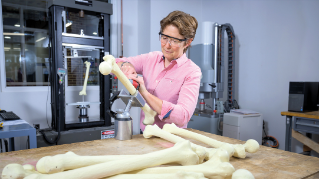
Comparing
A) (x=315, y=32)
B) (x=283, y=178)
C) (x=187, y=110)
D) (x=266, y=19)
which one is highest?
(x=266, y=19)

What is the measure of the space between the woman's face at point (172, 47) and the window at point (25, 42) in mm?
2547

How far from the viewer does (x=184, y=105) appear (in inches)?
53.9

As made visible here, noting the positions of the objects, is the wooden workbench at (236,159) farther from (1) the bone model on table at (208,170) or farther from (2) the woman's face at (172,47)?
(2) the woman's face at (172,47)

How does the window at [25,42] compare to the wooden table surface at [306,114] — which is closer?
the wooden table surface at [306,114]

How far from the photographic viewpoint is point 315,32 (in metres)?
3.07

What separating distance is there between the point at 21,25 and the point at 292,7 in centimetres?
410

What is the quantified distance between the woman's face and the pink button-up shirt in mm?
45

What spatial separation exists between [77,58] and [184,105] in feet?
7.37

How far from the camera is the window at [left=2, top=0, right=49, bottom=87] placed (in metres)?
3.08

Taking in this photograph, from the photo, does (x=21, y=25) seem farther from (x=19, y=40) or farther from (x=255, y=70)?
(x=255, y=70)

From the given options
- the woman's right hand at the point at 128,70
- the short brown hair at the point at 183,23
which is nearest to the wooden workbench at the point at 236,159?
the woman's right hand at the point at 128,70

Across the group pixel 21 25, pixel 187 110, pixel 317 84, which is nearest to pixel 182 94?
pixel 187 110

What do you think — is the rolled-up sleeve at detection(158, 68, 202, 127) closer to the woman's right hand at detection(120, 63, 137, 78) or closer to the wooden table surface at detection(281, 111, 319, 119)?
the woman's right hand at detection(120, 63, 137, 78)

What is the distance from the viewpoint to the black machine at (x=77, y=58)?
265 cm
